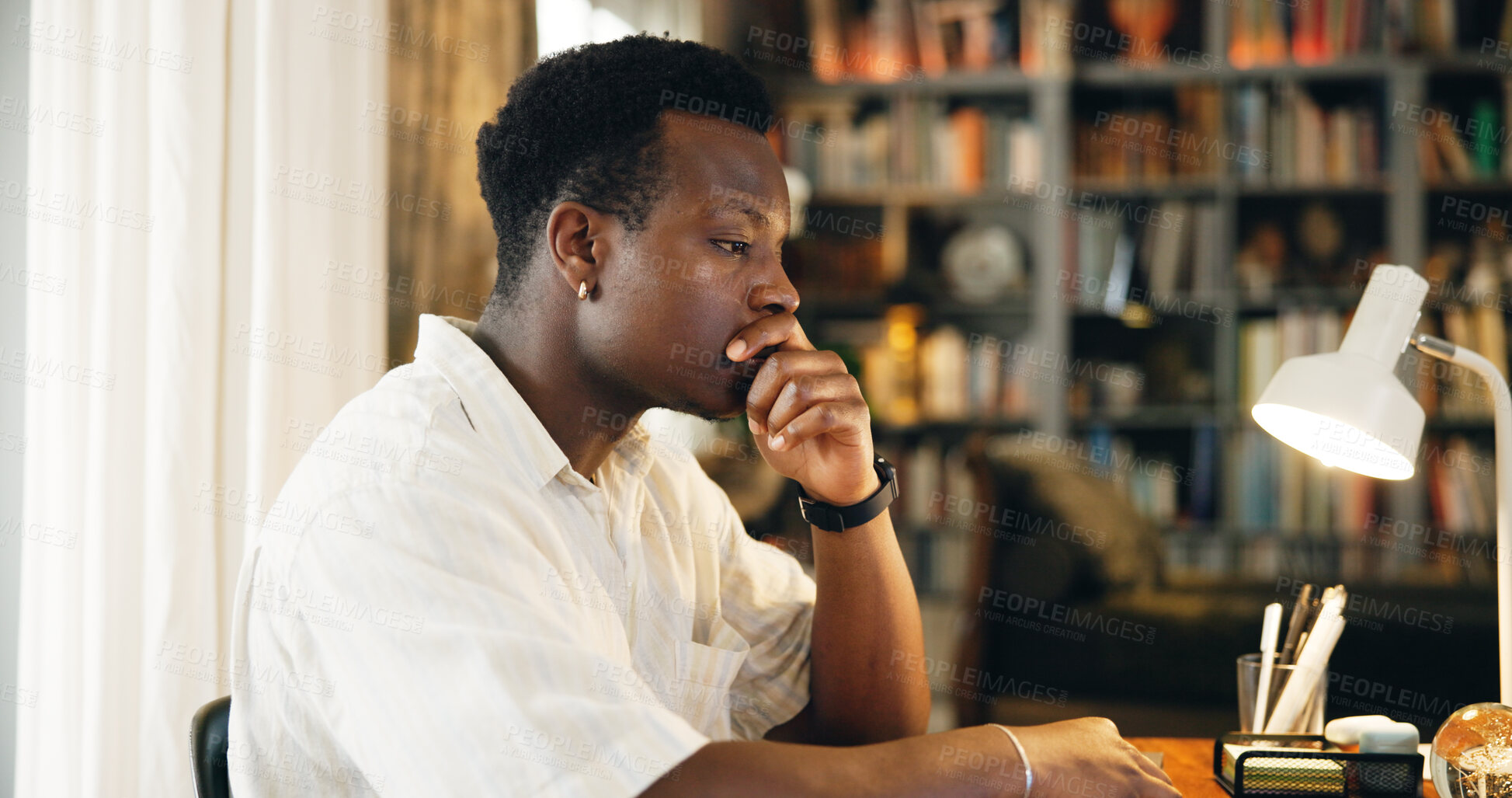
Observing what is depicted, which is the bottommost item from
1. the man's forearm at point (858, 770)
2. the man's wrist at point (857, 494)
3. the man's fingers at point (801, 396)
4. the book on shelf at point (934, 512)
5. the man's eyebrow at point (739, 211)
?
the book on shelf at point (934, 512)

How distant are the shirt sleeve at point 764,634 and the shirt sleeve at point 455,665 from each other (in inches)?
16.9

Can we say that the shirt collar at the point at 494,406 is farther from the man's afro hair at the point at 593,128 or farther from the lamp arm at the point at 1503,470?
the lamp arm at the point at 1503,470

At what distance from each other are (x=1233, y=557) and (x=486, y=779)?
11.8 ft

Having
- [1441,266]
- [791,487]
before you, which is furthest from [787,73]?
[1441,266]

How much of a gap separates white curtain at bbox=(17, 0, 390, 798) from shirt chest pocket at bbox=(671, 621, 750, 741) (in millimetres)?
622

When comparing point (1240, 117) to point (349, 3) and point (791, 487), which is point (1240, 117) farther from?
point (349, 3)

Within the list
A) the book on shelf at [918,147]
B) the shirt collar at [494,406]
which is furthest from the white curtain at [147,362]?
the book on shelf at [918,147]

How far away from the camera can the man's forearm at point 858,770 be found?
2.67ft

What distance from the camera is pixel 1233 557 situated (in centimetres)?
385

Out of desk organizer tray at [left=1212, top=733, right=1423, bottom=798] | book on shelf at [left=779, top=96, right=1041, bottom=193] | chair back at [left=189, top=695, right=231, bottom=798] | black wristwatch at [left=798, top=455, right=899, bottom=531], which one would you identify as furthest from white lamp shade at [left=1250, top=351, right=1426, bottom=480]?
book on shelf at [left=779, top=96, right=1041, bottom=193]

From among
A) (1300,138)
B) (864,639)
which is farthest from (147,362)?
(1300,138)

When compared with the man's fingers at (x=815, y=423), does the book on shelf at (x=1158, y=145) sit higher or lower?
higher

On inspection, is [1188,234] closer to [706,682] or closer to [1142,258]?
[1142,258]

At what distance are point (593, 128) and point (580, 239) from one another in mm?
108
